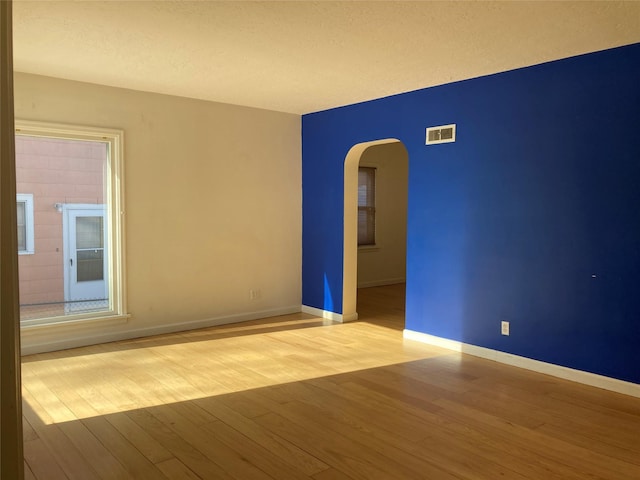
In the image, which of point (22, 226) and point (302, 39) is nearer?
point (302, 39)

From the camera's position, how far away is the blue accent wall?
370 cm

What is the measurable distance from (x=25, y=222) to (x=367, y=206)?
5406 millimetres

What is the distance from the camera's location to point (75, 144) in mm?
4898

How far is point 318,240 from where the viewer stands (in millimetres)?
6328

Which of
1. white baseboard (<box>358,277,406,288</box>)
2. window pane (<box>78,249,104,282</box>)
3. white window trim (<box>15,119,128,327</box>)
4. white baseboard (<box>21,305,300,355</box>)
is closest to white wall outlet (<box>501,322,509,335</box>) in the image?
white baseboard (<box>21,305,300,355</box>)

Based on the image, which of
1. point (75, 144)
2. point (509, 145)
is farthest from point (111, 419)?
point (509, 145)

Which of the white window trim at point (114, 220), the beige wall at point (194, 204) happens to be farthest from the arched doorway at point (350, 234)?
the white window trim at point (114, 220)

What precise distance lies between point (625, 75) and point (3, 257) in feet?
13.2

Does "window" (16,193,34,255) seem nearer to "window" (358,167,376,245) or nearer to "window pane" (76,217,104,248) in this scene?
"window pane" (76,217,104,248)

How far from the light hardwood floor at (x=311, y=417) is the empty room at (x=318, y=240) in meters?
0.02

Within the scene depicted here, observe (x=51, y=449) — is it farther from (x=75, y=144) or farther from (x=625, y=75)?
(x=625, y=75)

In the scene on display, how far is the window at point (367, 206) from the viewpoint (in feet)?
28.4

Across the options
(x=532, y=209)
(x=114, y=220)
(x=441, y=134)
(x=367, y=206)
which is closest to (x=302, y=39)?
(x=441, y=134)

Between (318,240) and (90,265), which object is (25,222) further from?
(318,240)
